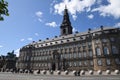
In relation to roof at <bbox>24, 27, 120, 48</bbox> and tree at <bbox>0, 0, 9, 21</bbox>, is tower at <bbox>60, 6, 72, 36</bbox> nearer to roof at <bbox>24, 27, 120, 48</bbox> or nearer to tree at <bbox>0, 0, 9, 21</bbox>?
roof at <bbox>24, 27, 120, 48</bbox>

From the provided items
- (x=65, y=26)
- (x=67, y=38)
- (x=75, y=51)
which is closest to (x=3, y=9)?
(x=75, y=51)

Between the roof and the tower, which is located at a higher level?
the tower

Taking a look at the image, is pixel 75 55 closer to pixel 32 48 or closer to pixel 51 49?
pixel 51 49

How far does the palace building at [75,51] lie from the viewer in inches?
2406

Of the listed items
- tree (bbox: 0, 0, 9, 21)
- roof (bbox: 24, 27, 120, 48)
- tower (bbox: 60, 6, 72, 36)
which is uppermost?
tower (bbox: 60, 6, 72, 36)

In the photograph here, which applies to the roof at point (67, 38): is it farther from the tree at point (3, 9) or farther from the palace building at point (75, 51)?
the tree at point (3, 9)

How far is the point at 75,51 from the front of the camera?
73.6m

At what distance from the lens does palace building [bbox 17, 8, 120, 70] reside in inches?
2406

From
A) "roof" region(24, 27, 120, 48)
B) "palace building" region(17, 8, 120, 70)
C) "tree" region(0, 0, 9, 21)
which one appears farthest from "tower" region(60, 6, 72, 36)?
"tree" region(0, 0, 9, 21)

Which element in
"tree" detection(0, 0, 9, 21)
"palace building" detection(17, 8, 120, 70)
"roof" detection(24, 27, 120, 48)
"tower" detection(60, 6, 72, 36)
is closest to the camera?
"tree" detection(0, 0, 9, 21)

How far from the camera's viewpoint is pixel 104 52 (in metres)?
61.7

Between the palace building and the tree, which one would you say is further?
the palace building

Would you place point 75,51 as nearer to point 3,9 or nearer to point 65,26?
point 65,26

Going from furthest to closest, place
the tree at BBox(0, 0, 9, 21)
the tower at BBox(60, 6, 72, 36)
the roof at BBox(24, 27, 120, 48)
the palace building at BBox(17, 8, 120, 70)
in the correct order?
the tower at BBox(60, 6, 72, 36) < the roof at BBox(24, 27, 120, 48) < the palace building at BBox(17, 8, 120, 70) < the tree at BBox(0, 0, 9, 21)
